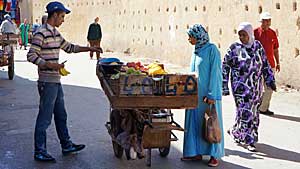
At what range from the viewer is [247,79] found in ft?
21.3

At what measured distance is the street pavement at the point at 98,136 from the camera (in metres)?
5.91

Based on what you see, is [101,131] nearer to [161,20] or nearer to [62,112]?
[62,112]

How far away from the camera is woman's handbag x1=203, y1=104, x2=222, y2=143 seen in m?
5.57

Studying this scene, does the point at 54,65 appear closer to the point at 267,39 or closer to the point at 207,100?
the point at 207,100

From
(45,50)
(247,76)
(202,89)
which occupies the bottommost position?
(202,89)

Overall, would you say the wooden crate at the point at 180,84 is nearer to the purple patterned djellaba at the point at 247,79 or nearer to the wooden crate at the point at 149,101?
the wooden crate at the point at 149,101

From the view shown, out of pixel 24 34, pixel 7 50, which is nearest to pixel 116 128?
pixel 7 50

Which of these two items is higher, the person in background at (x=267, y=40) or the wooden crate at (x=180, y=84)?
the person in background at (x=267, y=40)

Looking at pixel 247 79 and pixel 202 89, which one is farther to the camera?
pixel 247 79

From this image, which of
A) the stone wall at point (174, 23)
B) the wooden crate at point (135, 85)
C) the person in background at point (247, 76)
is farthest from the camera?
the stone wall at point (174, 23)

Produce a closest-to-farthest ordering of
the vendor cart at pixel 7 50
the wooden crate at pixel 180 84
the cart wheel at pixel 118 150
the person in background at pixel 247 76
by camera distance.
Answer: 1. the wooden crate at pixel 180 84
2. the cart wheel at pixel 118 150
3. the person in background at pixel 247 76
4. the vendor cart at pixel 7 50

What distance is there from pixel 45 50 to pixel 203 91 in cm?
176

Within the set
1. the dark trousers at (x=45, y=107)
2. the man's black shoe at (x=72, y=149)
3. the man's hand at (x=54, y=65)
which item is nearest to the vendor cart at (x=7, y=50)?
the man's black shoe at (x=72, y=149)

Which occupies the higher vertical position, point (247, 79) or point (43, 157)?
point (247, 79)
